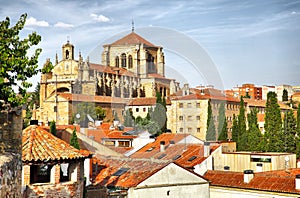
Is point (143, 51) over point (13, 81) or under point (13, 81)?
over

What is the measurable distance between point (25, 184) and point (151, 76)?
3045 inches

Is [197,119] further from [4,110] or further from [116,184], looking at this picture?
[4,110]

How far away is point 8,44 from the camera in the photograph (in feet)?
30.5

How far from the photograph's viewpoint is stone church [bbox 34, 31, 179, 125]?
229ft

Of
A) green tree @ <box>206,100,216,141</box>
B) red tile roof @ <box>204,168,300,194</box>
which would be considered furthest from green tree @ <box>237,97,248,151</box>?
red tile roof @ <box>204,168,300,194</box>

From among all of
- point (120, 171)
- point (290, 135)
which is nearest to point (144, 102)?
point (290, 135)

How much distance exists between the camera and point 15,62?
8.84 meters

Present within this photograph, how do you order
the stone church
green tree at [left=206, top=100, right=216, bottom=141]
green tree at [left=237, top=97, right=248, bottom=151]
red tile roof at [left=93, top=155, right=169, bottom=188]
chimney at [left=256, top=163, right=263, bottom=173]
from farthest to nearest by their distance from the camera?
the stone church
green tree at [left=206, top=100, right=216, bottom=141]
green tree at [left=237, top=97, right=248, bottom=151]
chimney at [left=256, top=163, right=263, bottom=173]
red tile roof at [left=93, top=155, right=169, bottom=188]

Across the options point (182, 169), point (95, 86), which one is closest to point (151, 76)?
point (95, 86)

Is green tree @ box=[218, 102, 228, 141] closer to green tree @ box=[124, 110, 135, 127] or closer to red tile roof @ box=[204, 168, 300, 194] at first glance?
green tree @ box=[124, 110, 135, 127]

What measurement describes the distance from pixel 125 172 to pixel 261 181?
6.05m

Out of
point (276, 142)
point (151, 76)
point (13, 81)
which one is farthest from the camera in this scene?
point (151, 76)

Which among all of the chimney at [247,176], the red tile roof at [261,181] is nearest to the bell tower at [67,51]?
the red tile roof at [261,181]

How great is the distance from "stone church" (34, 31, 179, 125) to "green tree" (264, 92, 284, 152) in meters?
29.8
